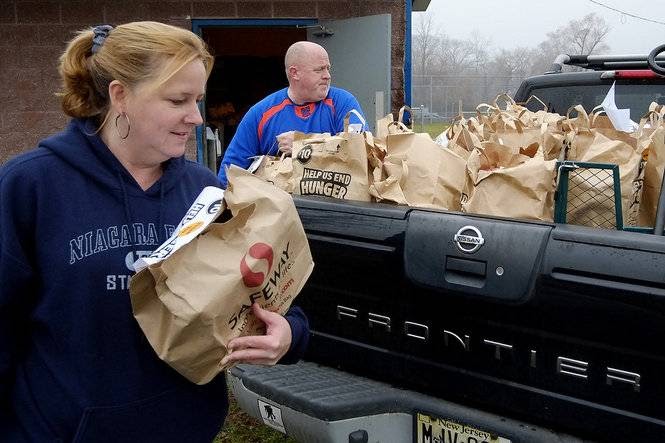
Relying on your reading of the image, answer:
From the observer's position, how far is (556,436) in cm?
212

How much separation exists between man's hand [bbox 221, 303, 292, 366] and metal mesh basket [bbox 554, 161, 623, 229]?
1208 mm

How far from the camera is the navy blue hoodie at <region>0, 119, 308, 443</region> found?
1549mm

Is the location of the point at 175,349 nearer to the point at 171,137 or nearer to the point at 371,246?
the point at 171,137

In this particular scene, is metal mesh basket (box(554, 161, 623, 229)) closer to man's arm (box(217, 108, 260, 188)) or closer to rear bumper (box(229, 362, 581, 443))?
rear bumper (box(229, 362, 581, 443))

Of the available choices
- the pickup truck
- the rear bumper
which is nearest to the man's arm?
the pickup truck

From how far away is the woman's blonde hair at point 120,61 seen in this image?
1607 millimetres

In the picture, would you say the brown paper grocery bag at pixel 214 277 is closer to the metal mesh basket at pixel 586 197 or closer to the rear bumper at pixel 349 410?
the rear bumper at pixel 349 410

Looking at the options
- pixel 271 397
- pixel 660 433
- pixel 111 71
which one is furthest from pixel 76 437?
pixel 660 433

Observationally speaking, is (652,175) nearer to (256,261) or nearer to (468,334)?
(468,334)

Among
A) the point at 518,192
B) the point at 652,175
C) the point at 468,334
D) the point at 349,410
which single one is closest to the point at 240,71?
the point at 652,175

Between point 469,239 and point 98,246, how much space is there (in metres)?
1.09

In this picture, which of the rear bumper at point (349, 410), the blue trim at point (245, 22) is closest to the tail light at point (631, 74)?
the rear bumper at point (349, 410)

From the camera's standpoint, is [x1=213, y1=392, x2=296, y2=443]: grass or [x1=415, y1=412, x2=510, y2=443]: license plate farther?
[x1=213, y1=392, x2=296, y2=443]: grass

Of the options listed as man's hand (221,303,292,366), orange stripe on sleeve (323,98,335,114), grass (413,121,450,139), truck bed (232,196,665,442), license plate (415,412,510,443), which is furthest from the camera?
grass (413,121,450,139)
